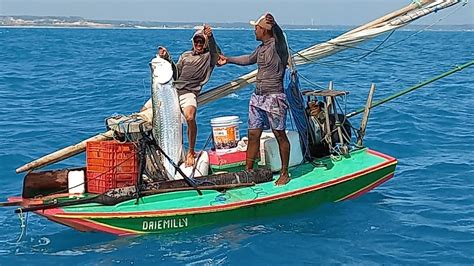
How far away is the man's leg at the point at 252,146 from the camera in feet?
A: 29.6

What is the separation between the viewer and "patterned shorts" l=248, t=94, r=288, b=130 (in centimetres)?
878

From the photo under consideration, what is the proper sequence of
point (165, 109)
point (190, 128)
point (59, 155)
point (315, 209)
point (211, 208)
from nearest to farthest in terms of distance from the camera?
point (211, 208), point (165, 109), point (190, 128), point (59, 155), point (315, 209)

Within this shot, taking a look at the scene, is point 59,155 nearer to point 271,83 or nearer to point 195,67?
point 195,67

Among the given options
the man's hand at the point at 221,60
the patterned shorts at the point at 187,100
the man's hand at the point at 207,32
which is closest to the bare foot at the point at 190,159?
the patterned shorts at the point at 187,100

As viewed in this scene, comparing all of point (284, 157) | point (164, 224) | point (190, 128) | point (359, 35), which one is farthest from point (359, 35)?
point (164, 224)

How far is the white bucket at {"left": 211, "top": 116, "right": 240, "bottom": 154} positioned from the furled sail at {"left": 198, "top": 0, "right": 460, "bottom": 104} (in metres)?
0.34

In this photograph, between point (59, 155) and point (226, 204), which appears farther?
point (59, 155)

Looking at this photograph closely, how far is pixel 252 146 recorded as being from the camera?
912 centimetres

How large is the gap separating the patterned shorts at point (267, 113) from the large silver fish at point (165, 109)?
962mm

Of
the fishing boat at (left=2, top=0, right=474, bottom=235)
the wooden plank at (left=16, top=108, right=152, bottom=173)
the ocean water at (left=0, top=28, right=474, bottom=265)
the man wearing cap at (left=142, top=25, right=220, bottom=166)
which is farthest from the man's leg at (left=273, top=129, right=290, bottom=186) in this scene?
the wooden plank at (left=16, top=108, right=152, bottom=173)

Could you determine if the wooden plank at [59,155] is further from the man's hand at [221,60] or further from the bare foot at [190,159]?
the man's hand at [221,60]

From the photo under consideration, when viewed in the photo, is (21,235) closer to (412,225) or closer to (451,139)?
(412,225)

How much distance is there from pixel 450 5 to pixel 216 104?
1205 centimetres

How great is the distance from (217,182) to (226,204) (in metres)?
0.41
